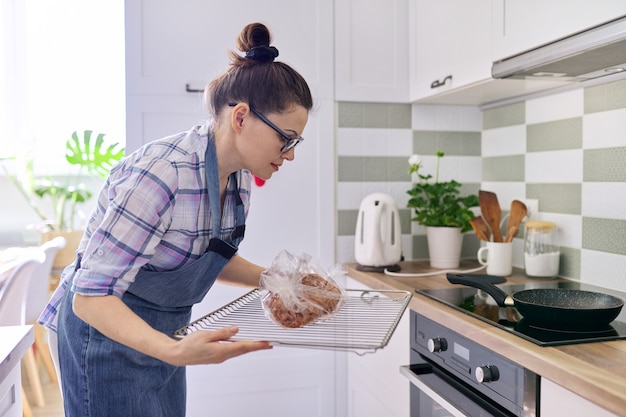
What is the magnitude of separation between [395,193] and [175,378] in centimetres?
126

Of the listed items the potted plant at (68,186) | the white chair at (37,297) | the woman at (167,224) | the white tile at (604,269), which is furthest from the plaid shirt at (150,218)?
the potted plant at (68,186)

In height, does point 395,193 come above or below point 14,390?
above

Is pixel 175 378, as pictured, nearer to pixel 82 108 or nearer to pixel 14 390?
pixel 14 390

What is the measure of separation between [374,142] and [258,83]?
1.21 metres

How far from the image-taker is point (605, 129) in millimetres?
1772

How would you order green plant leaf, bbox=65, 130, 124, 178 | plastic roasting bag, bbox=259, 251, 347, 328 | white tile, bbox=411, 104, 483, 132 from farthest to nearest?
green plant leaf, bbox=65, 130, 124, 178 < white tile, bbox=411, 104, 483, 132 < plastic roasting bag, bbox=259, 251, 347, 328

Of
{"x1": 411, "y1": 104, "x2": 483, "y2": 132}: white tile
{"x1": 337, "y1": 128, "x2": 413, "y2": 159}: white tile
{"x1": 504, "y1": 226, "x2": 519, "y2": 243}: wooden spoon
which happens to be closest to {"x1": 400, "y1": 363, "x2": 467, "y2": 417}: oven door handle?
{"x1": 504, "y1": 226, "x2": 519, "y2": 243}: wooden spoon

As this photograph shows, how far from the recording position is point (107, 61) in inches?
147

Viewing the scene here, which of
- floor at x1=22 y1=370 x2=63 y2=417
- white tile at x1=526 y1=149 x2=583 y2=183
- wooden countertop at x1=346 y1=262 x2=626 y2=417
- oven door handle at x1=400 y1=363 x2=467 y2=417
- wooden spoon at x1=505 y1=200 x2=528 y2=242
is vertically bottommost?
floor at x1=22 y1=370 x2=63 y2=417

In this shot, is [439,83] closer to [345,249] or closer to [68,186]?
[345,249]

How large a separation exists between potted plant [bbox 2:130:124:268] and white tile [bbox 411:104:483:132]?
2.05 metres

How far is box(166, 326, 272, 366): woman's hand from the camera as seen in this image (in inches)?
37.7

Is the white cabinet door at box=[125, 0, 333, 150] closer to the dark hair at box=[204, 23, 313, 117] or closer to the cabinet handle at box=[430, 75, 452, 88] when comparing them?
the cabinet handle at box=[430, 75, 452, 88]

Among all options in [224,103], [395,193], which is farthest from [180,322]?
[395,193]
